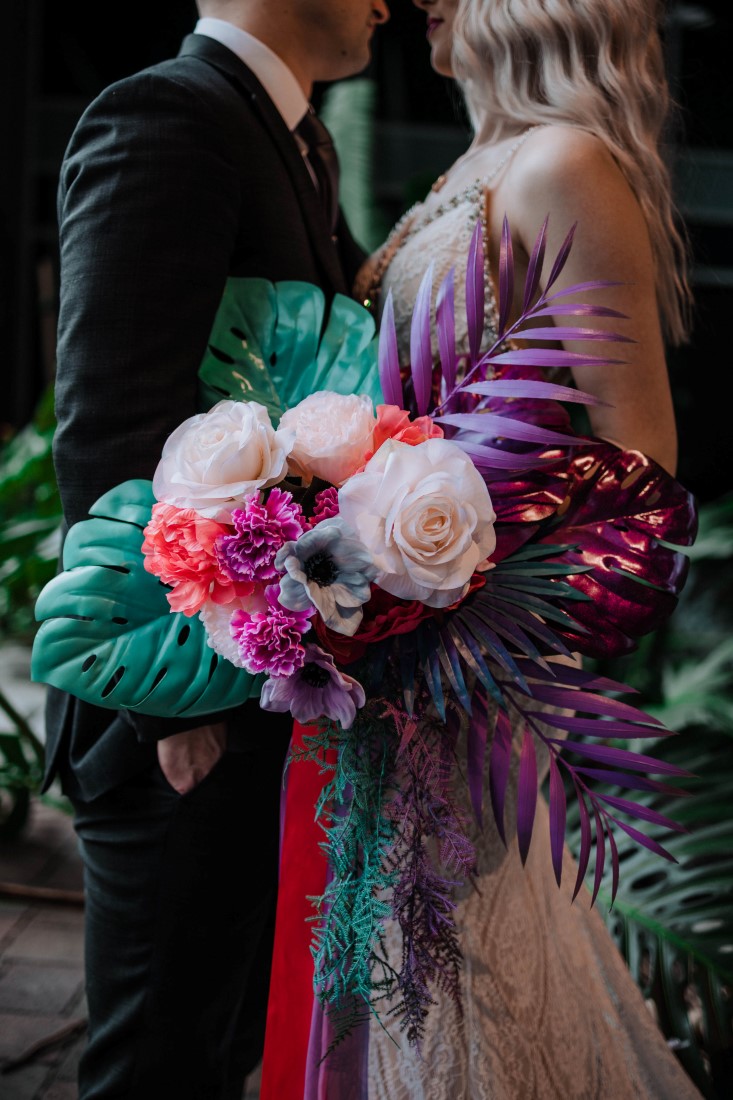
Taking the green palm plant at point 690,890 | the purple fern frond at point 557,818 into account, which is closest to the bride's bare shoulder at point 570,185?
the purple fern frond at point 557,818

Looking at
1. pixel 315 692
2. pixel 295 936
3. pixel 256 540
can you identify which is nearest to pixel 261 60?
pixel 256 540

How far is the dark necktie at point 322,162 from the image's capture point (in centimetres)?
147

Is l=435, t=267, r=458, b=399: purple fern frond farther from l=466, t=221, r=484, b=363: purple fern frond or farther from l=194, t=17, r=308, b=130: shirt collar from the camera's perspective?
l=194, t=17, r=308, b=130: shirt collar

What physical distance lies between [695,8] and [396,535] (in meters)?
5.98

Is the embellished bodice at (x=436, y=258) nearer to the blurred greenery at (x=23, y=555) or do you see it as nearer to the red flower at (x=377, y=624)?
the red flower at (x=377, y=624)

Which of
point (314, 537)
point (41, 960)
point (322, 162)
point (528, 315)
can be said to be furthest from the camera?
point (41, 960)

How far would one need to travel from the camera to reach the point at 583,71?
126 cm

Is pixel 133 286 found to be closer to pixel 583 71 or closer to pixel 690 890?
pixel 583 71

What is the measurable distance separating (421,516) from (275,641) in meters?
0.17

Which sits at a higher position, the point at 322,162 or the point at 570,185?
the point at 322,162

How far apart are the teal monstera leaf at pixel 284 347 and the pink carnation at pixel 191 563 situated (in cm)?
22

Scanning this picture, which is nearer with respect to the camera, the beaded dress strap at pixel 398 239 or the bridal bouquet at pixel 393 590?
the bridal bouquet at pixel 393 590

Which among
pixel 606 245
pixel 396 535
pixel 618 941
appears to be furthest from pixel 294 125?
pixel 618 941

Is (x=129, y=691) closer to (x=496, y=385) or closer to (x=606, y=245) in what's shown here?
(x=496, y=385)
